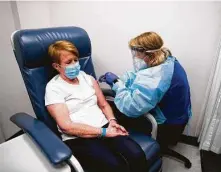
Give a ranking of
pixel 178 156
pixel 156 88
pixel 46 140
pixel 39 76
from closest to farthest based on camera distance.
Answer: pixel 46 140, pixel 156 88, pixel 39 76, pixel 178 156

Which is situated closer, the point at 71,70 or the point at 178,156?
the point at 71,70

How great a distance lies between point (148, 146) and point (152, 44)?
0.66 meters

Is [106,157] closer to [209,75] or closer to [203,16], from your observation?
[209,75]

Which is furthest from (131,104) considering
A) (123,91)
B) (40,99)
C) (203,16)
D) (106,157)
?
(203,16)

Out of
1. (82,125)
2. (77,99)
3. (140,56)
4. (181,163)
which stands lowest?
(181,163)

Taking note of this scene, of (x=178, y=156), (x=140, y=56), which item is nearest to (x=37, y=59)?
Result: (x=140, y=56)

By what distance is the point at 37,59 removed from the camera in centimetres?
122

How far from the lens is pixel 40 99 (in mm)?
1230

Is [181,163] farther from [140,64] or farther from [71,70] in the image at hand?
[71,70]

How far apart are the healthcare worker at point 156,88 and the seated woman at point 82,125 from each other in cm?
21

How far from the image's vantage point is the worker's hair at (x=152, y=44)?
121 cm

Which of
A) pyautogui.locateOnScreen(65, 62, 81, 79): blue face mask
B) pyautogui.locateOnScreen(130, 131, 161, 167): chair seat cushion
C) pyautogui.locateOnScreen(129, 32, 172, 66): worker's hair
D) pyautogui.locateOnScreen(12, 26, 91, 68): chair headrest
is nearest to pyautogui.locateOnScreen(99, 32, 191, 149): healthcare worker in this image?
pyautogui.locateOnScreen(129, 32, 172, 66): worker's hair

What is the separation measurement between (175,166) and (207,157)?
32cm

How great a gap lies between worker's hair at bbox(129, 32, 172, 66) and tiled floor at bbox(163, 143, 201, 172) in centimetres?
97
